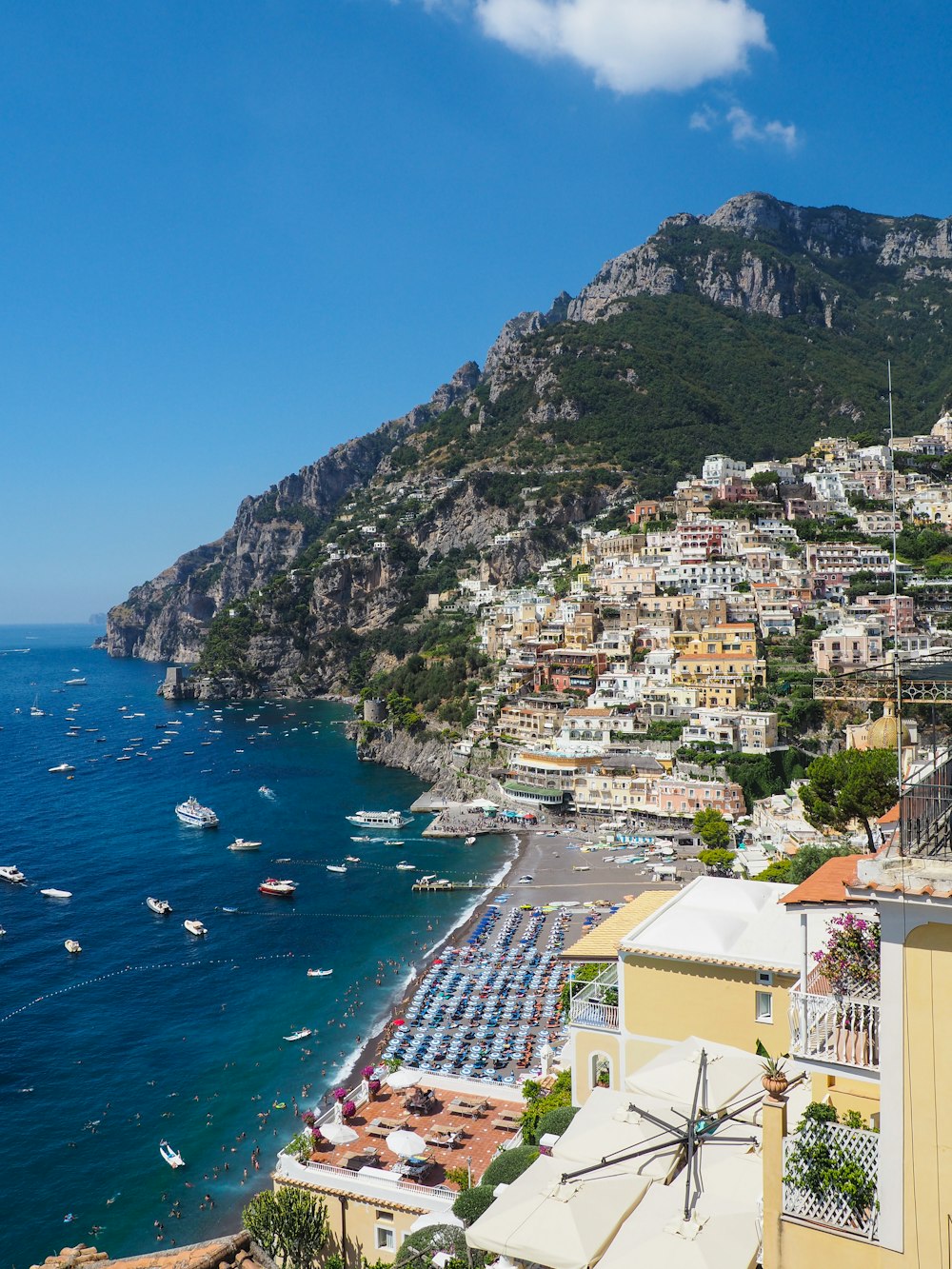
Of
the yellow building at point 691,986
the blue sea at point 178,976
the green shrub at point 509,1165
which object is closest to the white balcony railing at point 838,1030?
the yellow building at point 691,986

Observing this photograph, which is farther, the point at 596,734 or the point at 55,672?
the point at 55,672

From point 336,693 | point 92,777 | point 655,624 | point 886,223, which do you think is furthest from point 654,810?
point 886,223

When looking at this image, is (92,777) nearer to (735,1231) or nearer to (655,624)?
(655,624)

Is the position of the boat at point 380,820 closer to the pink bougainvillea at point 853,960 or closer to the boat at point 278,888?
the boat at point 278,888

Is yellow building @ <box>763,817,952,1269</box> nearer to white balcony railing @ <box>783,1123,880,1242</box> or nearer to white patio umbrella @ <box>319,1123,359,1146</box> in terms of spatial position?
white balcony railing @ <box>783,1123,880,1242</box>

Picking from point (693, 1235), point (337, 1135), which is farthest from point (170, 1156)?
point (693, 1235)

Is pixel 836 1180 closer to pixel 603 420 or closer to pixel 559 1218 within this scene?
pixel 559 1218

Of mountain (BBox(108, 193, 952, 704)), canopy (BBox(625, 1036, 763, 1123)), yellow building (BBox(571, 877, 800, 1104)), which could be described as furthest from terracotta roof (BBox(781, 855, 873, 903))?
mountain (BBox(108, 193, 952, 704))
